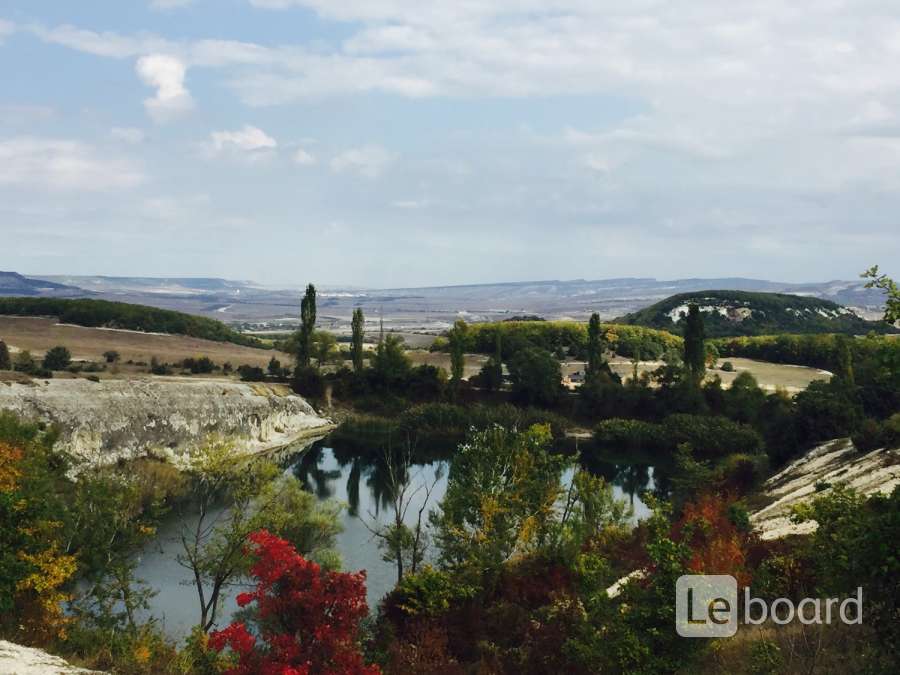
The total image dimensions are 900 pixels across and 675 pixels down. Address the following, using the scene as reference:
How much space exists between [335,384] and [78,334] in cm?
4787

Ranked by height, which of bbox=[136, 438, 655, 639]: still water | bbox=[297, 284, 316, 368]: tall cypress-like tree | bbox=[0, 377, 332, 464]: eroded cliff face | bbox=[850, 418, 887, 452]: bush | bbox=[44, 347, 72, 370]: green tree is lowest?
bbox=[136, 438, 655, 639]: still water

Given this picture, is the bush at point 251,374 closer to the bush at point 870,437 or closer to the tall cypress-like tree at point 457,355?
the tall cypress-like tree at point 457,355

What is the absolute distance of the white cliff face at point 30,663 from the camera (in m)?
16.9

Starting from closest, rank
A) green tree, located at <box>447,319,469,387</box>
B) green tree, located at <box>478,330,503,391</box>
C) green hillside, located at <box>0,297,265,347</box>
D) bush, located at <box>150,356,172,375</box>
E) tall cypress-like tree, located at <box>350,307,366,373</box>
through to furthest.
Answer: bush, located at <box>150,356,172,375</box>, green tree, located at <box>447,319,469,387</box>, green tree, located at <box>478,330,503,391</box>, tall cypress-like tree, located at <box>350,307,366,373</box>, green hillside, located at <box>0,297,265,347</box>

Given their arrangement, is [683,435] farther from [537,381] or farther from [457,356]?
[457,356]

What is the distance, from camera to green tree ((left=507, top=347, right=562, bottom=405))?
84.1 metres

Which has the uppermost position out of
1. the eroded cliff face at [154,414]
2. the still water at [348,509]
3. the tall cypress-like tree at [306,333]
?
the tall cypress-like tree at [306,333]

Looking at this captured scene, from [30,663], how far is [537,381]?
6965 centimetres

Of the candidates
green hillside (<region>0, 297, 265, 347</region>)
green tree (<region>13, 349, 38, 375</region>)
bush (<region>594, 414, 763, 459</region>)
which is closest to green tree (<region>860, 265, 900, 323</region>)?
bush (<region>594, 414, 763, 459</region>)

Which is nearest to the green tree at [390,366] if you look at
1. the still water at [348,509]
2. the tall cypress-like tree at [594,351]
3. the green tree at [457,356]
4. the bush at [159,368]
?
the green tree at [457,356]

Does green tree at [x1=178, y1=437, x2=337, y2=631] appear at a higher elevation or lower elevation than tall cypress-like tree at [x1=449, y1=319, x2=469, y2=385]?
lower

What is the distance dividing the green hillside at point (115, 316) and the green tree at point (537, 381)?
65015mm

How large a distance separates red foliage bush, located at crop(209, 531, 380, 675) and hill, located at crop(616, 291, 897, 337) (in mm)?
142247

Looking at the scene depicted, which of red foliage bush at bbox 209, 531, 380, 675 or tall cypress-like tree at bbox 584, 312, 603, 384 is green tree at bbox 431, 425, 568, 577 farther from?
tall cypress-like tree at bbox 584, 312, 603, 384
